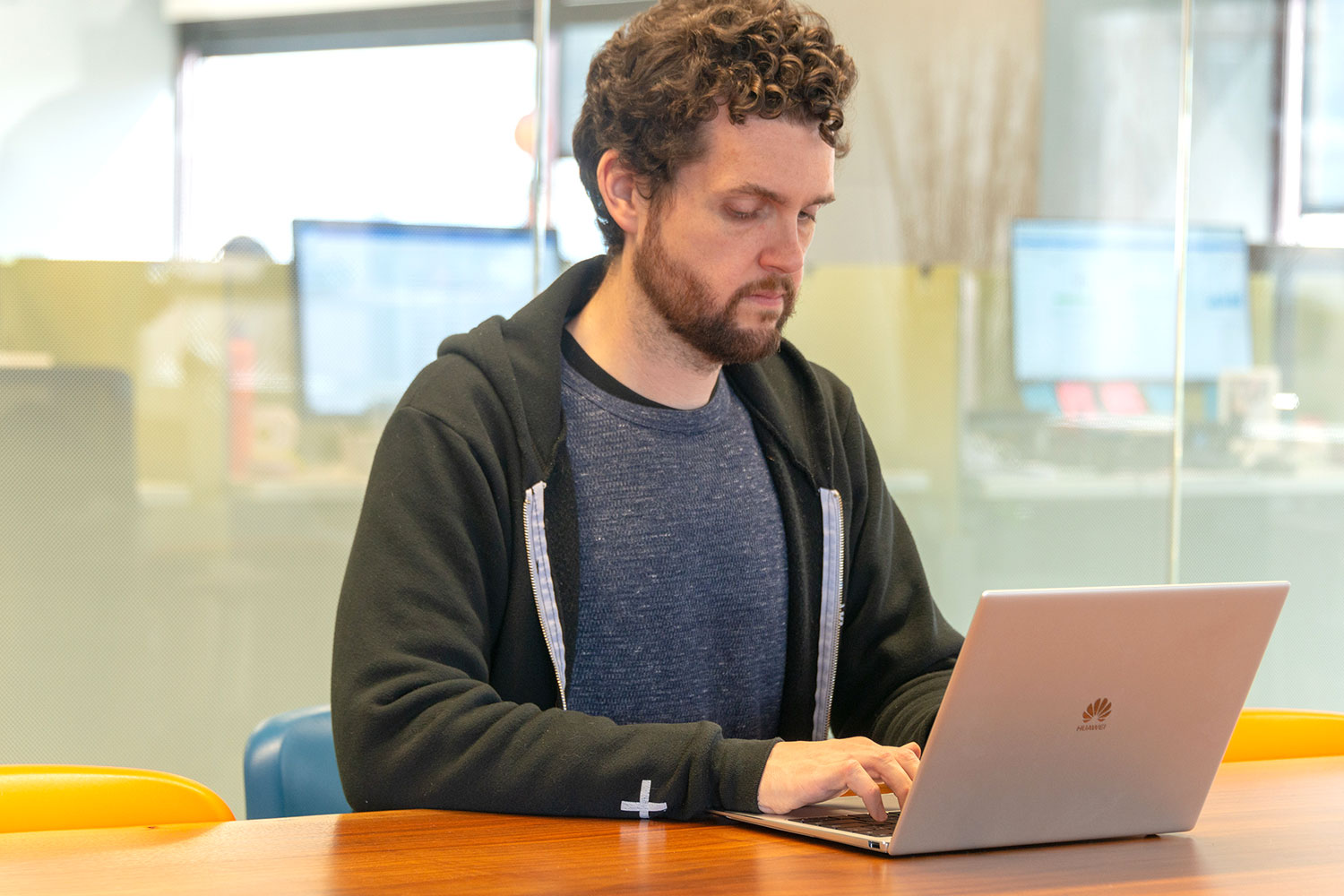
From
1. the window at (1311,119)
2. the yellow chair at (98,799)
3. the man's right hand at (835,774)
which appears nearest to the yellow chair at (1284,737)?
the man's right hand at (835,774)

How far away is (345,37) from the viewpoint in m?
2.74

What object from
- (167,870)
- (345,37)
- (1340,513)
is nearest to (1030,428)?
(1340,513)

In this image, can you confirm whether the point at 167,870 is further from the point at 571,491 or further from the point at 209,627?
the point at 209,627

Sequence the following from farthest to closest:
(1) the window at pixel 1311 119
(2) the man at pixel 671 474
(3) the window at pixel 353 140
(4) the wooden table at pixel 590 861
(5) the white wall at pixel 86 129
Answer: (1) the window at pixel 1311 119 < (3) the window at pixel 353 140 < (5) the white wall at pixel 86 129 < (2) the man at pixel 671 474 < (4) the wooden table at pixel 590 861

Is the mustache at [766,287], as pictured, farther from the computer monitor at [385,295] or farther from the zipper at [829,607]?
the computer monitor at [385,295]

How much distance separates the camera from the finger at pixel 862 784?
1.10m

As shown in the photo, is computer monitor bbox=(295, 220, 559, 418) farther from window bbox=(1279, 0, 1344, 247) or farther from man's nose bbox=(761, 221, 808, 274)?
window bbox=(1279, 0, 1344, 247)

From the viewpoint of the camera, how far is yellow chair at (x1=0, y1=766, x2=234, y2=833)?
3.96 feet

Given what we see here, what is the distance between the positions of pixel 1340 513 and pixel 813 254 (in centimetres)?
152

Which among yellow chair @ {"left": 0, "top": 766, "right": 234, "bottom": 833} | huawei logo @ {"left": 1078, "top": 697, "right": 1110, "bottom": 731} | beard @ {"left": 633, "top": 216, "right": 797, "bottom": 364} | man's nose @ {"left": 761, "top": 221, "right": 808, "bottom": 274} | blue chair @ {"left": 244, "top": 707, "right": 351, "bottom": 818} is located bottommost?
blue chair @ {"left": 244, "top": 707, "right": 351, "bottom": 818}

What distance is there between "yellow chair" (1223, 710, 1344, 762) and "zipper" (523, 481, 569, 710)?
33.6 inches

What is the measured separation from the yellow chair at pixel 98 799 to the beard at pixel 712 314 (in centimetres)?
73

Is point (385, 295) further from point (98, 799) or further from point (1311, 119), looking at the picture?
point (1311, 119)

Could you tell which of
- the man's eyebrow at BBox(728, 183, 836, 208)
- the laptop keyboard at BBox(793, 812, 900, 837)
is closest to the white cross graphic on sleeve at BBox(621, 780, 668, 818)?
the laptop keyboard at BBox(793, 812, 900, 837)
